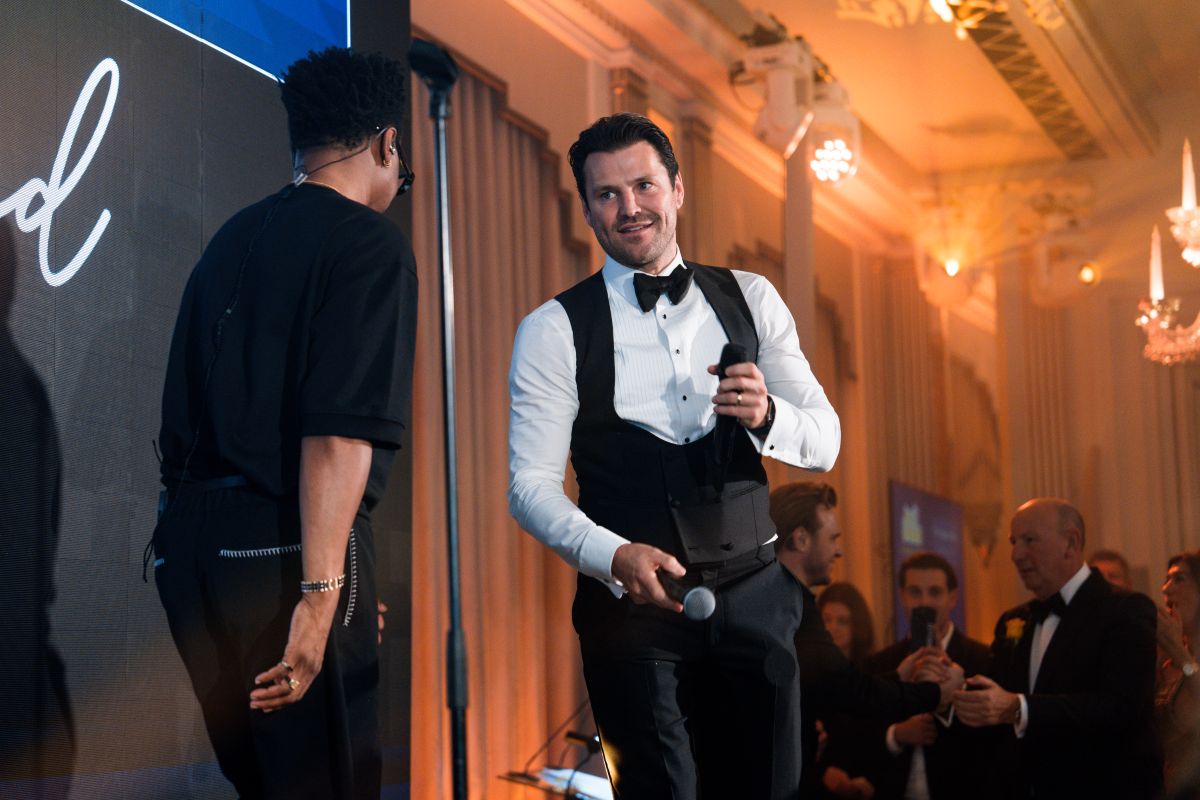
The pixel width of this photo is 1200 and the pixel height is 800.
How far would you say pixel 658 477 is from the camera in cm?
190

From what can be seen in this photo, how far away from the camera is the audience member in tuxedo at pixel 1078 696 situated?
13.0 feet

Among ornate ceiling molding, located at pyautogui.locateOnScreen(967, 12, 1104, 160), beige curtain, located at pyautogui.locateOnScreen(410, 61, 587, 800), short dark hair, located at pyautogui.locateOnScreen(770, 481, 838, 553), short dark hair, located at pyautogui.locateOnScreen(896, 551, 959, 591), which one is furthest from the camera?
ornate ceiling molding, located at pyautogui.locateOnScreen(967, 12, 1104, 160)

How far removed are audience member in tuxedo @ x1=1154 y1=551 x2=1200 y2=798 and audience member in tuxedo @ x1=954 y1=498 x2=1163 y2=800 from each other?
21 cm

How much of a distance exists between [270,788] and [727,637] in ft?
2.10

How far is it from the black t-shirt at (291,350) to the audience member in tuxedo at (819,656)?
1735 mm

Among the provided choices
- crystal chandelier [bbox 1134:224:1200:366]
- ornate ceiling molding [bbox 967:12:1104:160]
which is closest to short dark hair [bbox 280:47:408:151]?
crystal chandelier [bbox 1134:224:1200:366]

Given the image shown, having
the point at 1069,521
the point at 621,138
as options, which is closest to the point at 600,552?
the point at 621,138

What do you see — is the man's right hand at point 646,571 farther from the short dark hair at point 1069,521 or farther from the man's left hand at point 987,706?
the short dark hair at point 1069,521

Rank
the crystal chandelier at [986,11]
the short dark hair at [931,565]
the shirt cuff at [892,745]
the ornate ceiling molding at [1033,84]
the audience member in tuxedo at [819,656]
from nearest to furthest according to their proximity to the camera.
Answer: the audience member in tuxedo at [819,656] < the shirt cuff at [892,745] < the short dark hair at [931,565] < the crystal chandelier at [986,11] < the ornate ceiling molding at [1033,84]

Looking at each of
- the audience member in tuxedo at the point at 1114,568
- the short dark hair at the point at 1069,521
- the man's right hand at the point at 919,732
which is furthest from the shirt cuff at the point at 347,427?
the audience member in tuxedo at the point at 1114,568

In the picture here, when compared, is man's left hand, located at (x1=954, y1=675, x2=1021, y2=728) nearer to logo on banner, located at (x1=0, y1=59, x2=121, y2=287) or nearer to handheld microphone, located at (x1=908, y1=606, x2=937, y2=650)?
handheld microphone, located at (x1=908, y1=606, x2=937, y2=650)

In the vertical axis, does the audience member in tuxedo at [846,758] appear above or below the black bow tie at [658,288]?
below

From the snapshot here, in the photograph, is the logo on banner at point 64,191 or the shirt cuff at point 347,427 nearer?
the shirt cuff at point 347,427

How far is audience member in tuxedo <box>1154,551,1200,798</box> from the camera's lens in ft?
13.8
